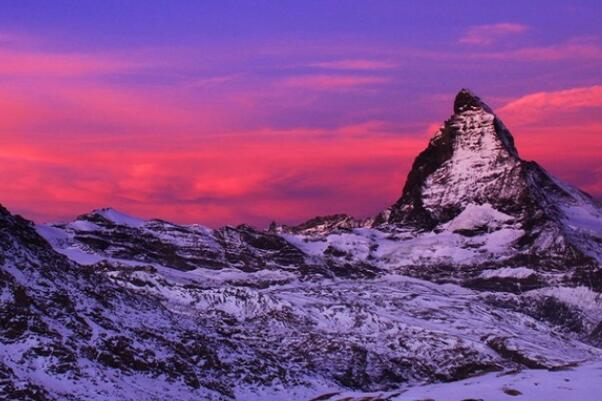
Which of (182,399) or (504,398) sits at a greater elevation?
(504,398)

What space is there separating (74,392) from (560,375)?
62.1 m

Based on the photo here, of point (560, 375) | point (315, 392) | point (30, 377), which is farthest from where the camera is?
point (315, 392)

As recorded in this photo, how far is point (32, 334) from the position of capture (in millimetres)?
160000

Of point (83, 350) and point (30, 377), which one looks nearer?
point (30, 377)

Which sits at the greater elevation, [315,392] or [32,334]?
[32,334]

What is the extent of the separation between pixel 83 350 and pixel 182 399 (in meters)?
14.6

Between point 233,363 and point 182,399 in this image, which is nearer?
point 182,399

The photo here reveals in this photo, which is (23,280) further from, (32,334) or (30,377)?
(30,377)

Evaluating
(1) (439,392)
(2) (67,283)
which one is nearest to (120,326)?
(2) (67,283)

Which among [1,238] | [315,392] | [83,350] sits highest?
[1,238]

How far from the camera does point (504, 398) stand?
10669 cm

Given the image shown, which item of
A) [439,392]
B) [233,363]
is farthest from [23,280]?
[439,392]

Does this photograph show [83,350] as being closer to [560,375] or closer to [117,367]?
[117,367]

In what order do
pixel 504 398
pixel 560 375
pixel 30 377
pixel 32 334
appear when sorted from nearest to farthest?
pixel 504 398 → pixel 560 375 → pixel 30 377 → pixel 32 334
